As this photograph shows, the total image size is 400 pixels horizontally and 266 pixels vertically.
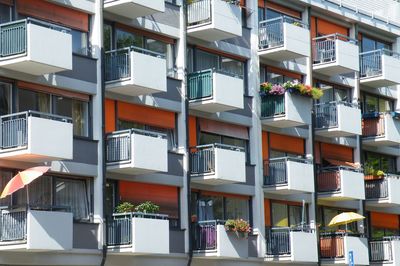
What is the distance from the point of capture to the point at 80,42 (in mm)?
35469

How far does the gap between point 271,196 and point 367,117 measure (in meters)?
8.56

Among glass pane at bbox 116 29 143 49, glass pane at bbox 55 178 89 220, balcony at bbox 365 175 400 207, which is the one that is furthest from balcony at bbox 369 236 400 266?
glass pane at bbox 55 178 89 220

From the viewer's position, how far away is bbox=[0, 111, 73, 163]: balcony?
31.2 m

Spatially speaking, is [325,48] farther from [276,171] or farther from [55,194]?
[55,194]

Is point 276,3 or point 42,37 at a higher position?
point 276,3

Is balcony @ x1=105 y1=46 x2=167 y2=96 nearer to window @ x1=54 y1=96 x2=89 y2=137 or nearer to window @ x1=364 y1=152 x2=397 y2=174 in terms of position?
window @ x1=54 y1=96 x2=89 y2=137

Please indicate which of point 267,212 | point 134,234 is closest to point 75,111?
point 134,234

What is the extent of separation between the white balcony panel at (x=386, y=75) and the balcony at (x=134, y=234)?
18.1 m

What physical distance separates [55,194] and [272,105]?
40.6 feet

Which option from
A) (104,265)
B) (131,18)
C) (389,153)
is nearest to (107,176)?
(104,265)

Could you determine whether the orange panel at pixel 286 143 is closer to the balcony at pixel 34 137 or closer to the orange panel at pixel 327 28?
the orange panel at pixel 327 28

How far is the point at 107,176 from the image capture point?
118ft

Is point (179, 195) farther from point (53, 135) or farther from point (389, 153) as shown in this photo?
point (389, 153)

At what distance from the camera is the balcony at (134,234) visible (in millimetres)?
34469
